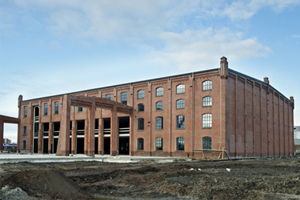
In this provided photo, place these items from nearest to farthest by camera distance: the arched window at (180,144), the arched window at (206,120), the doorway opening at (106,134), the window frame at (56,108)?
the arched window at (206,120) → the arched window at (180,144) → the doorway opening at (106,134) → the window frame at (56,108)

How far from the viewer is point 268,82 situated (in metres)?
51.2

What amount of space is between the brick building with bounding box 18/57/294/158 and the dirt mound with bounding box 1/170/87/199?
27.2m

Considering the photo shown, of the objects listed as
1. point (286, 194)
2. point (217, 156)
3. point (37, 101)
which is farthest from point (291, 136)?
point (286, 194)

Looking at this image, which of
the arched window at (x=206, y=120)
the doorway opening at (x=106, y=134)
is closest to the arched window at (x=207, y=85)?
the arched window at (x=206, y=120)

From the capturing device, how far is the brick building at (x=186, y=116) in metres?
39.5

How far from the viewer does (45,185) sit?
11.7 meters

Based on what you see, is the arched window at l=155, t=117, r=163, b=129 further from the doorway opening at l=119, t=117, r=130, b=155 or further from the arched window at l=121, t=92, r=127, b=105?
the doorway opening at l=119, t=117, r=130, b=155

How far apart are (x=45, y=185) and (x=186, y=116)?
1256 inches

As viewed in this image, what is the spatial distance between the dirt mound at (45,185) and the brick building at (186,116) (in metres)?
27.2

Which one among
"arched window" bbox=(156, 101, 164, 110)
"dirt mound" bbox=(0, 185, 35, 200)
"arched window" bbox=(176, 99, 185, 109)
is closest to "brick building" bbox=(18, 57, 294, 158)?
"arched window" bbox=(176, 99, 185, 109)

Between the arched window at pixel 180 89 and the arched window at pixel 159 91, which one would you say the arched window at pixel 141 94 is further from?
the arched window at pixel 180 89

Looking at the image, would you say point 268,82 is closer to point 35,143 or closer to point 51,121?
point 51,121

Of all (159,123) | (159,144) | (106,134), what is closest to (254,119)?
(159,123)

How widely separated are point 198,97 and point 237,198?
31171mm
